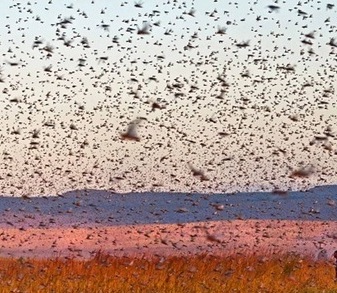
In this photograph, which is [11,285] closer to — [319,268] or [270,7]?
[270,7]

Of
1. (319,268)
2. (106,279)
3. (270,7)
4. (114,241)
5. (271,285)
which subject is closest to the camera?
(270,7)

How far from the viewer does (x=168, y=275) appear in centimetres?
2152

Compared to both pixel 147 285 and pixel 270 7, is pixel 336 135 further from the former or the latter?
pixel 147 285

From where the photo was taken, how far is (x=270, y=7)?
16891mm

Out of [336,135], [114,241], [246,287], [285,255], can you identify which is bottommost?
[285,255]

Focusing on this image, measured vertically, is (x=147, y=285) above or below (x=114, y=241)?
above

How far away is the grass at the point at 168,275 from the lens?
19656 millimetres

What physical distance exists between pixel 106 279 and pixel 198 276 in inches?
104

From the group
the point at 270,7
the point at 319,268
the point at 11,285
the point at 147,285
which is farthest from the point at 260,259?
the point at 270,7

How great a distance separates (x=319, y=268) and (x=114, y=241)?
5350mm

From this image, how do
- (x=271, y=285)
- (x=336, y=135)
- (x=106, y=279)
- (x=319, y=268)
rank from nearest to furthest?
(x=336, y=135) → (x=106, y=279) → (x=271, y=285) → (x=319, y=268)

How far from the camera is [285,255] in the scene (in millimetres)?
27062

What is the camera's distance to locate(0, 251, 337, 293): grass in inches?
774

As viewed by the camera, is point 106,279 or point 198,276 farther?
point 198,276
